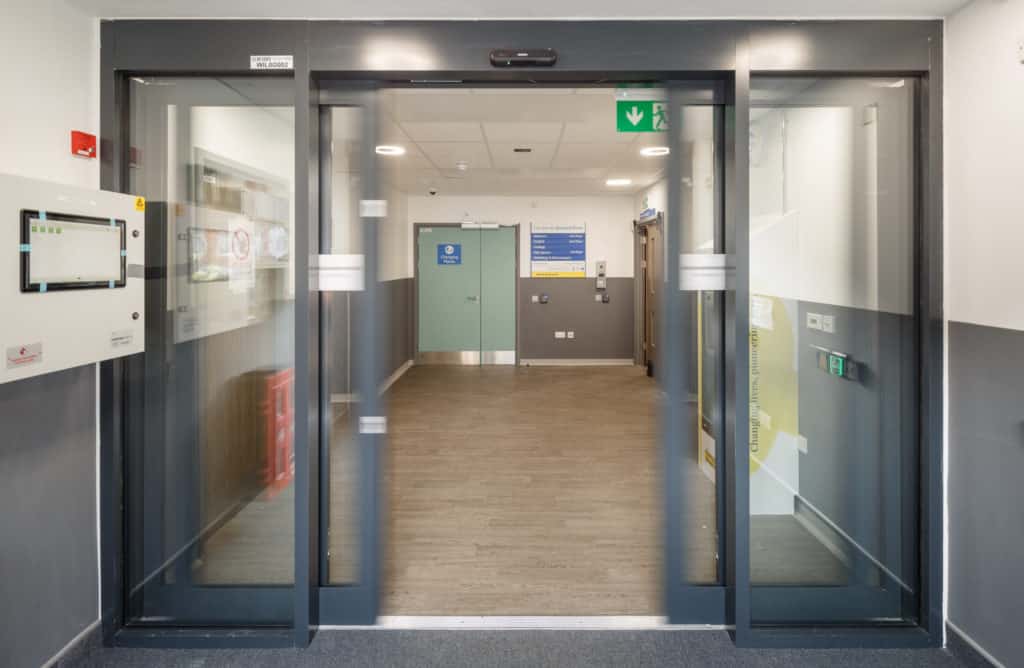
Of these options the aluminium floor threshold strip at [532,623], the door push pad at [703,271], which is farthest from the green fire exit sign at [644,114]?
the aluminium floor threshold strip at [532,623]

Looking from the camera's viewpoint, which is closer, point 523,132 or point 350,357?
point 350,357

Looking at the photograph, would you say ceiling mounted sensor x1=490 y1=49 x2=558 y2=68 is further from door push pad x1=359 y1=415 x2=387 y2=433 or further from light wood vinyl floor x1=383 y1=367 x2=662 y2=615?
light wood vinyl floor x1=383 y1=367 x2=662 y2=615

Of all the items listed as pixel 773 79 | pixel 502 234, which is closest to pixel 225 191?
pixel 773 79

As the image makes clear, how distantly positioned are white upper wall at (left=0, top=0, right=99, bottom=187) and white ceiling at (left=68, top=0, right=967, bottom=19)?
0.13m

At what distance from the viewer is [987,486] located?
232 cm

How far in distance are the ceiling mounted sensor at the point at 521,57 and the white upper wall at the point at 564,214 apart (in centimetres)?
773

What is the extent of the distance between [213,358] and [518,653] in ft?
5.56

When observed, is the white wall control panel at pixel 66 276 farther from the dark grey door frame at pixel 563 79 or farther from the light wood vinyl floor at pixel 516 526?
the light wood vinyl floor at pixel 516 526

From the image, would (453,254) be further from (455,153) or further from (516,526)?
(516,526)

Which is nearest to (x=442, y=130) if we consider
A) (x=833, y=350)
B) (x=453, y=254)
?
(x=833, y=350)

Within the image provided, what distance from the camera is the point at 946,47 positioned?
8.11 ft

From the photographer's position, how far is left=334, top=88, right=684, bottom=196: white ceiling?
401 centimetres

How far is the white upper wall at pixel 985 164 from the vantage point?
217 cm

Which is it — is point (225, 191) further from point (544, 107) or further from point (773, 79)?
point (544, 107)
